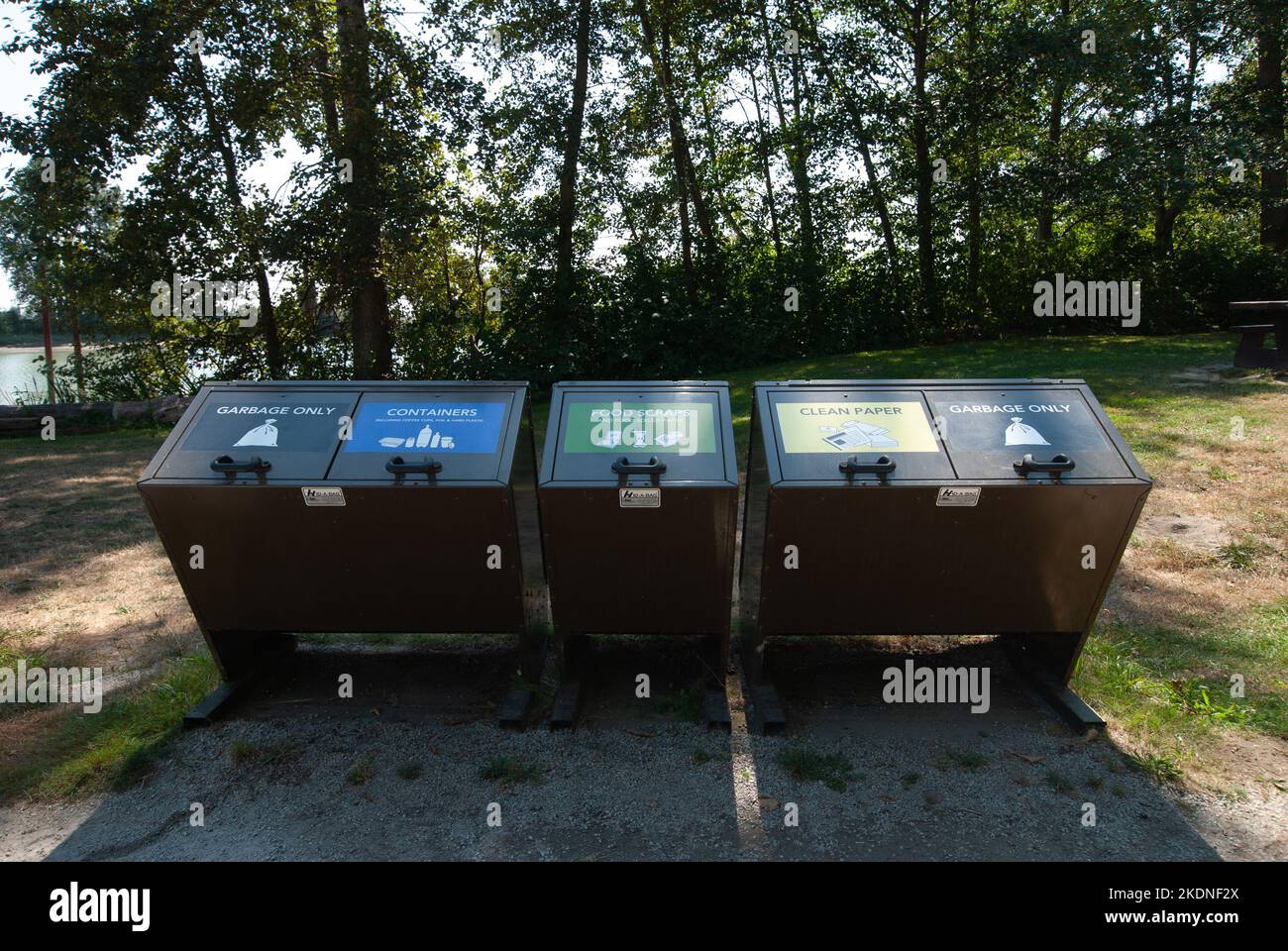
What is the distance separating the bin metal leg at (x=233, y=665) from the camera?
416 centimetres

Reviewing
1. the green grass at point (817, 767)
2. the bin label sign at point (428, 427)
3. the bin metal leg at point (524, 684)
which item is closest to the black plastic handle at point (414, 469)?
Result: the bin label sign at point (428, 427)

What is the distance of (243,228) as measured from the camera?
1262cm

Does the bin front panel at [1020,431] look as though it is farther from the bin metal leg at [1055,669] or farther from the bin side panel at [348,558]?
the bin side panel at [348,558]

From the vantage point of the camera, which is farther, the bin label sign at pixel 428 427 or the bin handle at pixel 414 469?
the bin label sign at pixel 428 427

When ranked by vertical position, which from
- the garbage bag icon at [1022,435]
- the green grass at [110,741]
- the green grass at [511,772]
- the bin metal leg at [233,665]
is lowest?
the green grass at [511,772]

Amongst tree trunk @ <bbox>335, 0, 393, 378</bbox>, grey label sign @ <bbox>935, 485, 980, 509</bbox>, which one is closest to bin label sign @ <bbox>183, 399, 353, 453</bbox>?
grey label sign @ <bbox>935, 485, 980, 509</bbox>

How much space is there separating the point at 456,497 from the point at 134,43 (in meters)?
11.4

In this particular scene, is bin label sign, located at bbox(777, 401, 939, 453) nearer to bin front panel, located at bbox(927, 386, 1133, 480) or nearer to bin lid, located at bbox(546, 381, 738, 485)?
bin front panel, located at bbox(927, 386, 1133, 480)

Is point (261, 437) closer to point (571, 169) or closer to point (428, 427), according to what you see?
point (428, 427)

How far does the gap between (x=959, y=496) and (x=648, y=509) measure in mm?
1310

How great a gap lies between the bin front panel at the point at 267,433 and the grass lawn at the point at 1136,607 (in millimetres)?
1334

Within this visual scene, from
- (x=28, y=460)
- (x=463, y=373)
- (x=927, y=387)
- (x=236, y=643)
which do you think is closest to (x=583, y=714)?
(x=236, y=643)

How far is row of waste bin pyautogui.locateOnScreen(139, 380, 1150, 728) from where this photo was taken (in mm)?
3668

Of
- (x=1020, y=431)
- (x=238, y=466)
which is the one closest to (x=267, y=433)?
(x=238, y=466)
